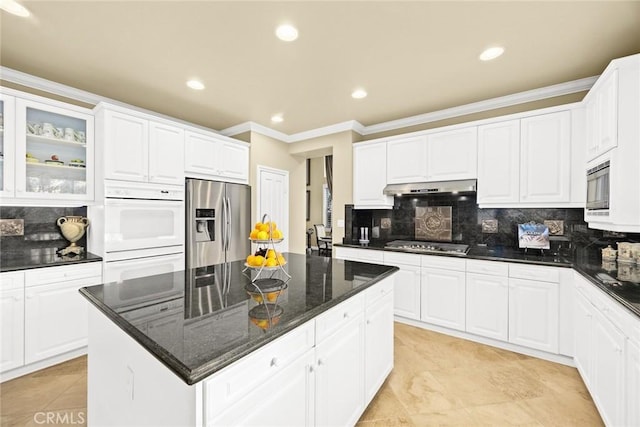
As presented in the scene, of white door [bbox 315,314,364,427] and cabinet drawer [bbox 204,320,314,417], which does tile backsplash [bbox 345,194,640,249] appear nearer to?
white door [bbox 315,314,364,427]

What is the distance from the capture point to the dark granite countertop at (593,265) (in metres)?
1.50

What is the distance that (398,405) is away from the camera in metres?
1.93

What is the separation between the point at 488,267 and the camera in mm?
2729

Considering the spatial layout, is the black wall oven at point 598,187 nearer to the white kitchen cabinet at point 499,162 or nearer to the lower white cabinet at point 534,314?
the white kitchen cabinet at point 499,162

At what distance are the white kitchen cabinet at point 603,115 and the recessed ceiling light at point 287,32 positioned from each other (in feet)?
7.37

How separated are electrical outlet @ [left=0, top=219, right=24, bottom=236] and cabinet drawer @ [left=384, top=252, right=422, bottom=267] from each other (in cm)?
376

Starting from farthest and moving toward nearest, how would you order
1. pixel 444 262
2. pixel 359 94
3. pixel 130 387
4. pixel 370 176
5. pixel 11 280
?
pixel 370 176
pixel 359 94
pixel 444 262
pixel 11 280
pixel 130 387

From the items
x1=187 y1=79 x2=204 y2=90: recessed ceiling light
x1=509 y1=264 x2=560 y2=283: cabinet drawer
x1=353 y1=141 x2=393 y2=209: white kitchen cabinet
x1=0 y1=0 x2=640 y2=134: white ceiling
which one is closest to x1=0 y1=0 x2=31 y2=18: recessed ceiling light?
x1=0 y1=0 x2=640 y2=134: white ceiling

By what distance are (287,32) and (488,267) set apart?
2750 mm

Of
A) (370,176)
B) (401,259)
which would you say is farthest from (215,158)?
(401,259)

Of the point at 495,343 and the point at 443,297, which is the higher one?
the point at 443,297

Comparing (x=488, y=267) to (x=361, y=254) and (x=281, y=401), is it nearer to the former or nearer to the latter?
(x=361, y=254)

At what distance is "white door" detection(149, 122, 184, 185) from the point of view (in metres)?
3.00

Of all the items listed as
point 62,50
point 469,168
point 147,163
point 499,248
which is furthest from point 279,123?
point 499,248
